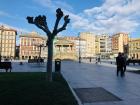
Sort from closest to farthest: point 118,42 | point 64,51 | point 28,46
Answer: point 64,51, point 28,46, point 118,42

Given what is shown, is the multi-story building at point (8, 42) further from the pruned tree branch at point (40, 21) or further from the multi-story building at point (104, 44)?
the pruned tree branch at point (40, 21)

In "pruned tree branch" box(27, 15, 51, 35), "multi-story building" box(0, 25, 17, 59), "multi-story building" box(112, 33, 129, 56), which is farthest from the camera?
"multi-story building" box(112, 33, 129, 56)

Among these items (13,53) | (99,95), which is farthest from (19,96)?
(13,53)

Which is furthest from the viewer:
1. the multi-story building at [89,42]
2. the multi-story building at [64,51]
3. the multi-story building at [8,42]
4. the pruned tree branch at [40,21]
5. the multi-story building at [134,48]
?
the multi-story building at [89,42]

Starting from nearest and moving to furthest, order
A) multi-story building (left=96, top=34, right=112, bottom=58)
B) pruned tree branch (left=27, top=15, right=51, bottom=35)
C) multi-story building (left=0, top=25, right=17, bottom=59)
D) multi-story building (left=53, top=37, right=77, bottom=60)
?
pruned tree branch (left=27, top=15, right=51, bottom=35), multi-story building (left=53, top=37, right=77, bottom=60), multi-story building (left=0, top=25, right=17, bottom=59), multi-story building (left=96, top=34, right=112, bottom=58)

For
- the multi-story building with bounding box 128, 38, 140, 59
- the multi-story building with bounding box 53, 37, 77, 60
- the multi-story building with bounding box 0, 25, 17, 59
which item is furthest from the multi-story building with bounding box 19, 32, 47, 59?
the multi-story building with bounding box 128, 38, 140, 59

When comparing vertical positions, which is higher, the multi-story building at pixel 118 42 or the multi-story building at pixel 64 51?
the multi-story building at pixel 118 42

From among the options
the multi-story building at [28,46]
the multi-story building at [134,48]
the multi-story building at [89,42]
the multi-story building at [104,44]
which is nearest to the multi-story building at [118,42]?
the multi-story building at [104,44]

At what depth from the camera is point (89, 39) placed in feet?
591

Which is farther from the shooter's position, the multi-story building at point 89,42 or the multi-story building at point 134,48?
the multi-story building at point 89,42

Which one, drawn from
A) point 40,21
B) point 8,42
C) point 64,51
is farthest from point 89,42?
point 40,21

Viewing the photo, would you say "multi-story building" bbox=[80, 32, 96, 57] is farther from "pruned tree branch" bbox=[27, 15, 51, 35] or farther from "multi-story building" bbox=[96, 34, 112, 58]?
"pruned tree branch" bbox=[27, 15, 51, 35]

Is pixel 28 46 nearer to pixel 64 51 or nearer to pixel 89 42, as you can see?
pixel 64 51

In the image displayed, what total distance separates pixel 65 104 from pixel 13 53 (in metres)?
137
